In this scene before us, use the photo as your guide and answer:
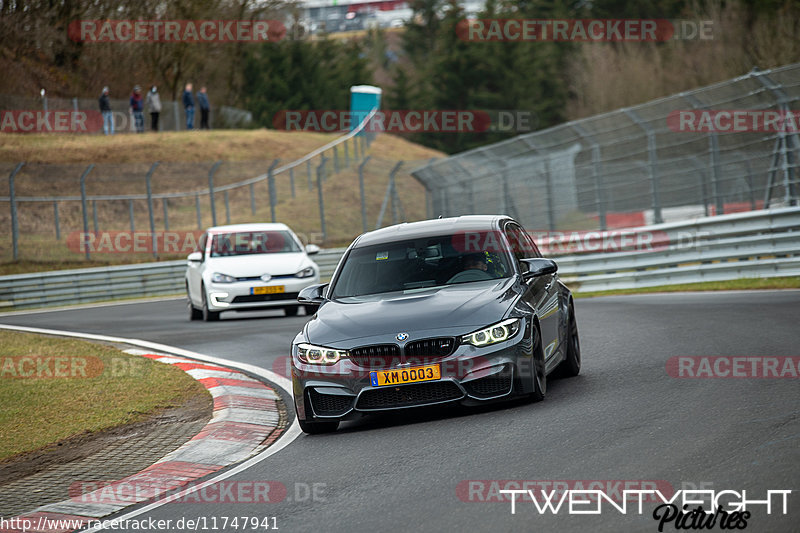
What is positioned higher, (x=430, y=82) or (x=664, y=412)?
(x=430, y=82)

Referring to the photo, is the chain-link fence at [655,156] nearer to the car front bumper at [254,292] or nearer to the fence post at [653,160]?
the fence post at [653,160]

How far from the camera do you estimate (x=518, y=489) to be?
5.67 m

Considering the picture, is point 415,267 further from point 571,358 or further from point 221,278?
point 221,278

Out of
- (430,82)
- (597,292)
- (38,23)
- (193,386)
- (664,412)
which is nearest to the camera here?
(664,412)

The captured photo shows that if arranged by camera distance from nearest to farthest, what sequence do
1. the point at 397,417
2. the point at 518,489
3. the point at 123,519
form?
the point at 518,489, the point at 123,519, the point at 397,417

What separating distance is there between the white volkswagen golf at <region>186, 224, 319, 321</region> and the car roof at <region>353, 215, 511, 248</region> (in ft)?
27.3

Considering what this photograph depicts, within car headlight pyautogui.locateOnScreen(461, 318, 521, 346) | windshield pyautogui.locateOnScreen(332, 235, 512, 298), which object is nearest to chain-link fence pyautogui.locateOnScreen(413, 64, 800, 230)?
windshield pyautogui.locateOnScreen(332, 235, 512, 298)

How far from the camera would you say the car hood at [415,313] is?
25.2ft

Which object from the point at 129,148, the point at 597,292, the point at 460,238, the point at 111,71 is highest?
the point at 111,71

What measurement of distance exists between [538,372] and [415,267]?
1425 millimetres

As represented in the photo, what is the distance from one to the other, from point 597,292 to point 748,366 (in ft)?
37.2

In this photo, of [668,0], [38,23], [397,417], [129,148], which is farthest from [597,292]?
[668,0]

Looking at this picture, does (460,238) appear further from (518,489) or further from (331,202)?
(331,202)

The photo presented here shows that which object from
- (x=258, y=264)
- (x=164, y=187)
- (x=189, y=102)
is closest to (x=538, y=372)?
(x=258, y=264)
